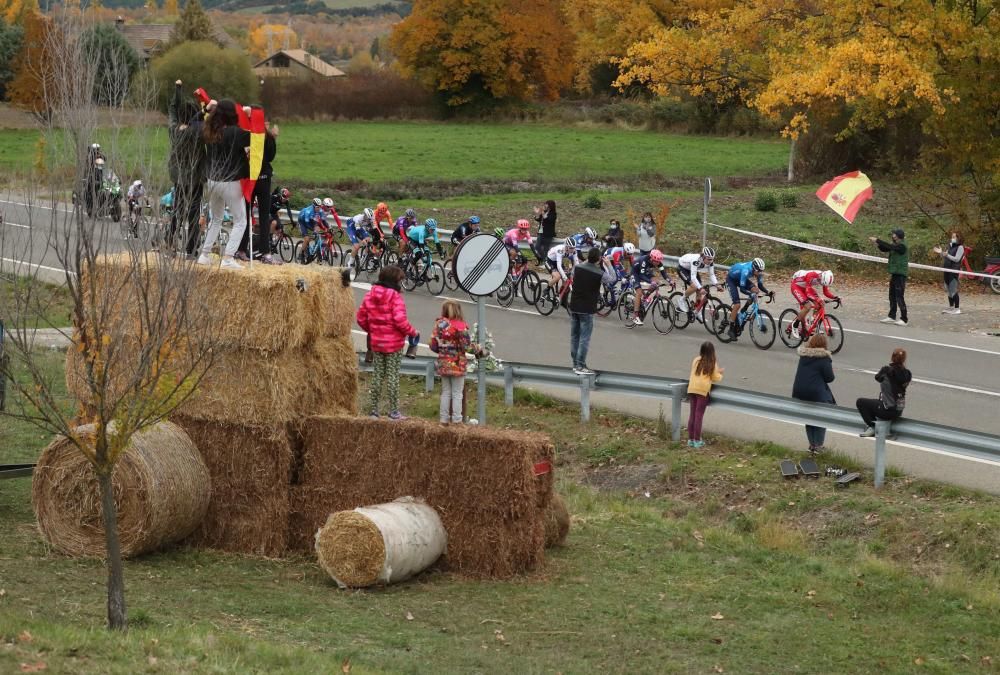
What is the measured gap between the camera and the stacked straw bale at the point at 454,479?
12242 mm

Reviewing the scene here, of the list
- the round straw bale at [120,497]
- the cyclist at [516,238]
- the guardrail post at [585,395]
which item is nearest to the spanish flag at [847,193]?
the cyclist at [516,238]

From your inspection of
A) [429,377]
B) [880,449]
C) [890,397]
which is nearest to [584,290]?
[429,377]

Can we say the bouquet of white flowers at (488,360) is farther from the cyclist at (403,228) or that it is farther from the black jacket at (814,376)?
the cyclist at (403,228)

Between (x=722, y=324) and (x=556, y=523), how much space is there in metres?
10.8

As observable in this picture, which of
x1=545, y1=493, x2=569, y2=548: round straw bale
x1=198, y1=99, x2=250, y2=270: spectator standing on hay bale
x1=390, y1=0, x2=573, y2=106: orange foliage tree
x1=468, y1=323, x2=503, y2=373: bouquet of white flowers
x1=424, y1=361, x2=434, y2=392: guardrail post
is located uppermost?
x1=390, y1=0, x2=573, y2=106: orange foliage tree

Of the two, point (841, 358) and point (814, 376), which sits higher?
point (814, 376)

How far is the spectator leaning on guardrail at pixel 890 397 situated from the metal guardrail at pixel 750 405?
0.33ft

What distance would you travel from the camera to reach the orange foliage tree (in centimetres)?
8606

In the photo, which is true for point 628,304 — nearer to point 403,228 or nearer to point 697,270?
point 697,270

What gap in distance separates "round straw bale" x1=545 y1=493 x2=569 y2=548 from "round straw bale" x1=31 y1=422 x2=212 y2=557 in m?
3.21

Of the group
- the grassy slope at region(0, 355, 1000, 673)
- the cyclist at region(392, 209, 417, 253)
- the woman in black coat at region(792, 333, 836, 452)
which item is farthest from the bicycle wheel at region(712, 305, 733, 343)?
the grassy slope at region(0, 355, 1000, 673)

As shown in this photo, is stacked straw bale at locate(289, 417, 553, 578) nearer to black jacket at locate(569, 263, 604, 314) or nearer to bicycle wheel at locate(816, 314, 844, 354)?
black jacket at locate(569, 263, 604, 314)

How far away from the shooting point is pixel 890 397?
48.7ft

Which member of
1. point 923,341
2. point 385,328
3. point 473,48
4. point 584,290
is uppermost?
point 473,48
